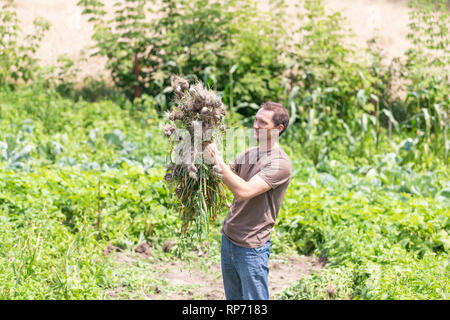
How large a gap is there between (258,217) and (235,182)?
0.37 metres

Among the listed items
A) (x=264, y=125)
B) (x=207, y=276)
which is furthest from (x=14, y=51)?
(x=264, y=125)

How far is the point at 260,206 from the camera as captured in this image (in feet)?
10.7

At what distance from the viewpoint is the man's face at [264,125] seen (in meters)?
3.23

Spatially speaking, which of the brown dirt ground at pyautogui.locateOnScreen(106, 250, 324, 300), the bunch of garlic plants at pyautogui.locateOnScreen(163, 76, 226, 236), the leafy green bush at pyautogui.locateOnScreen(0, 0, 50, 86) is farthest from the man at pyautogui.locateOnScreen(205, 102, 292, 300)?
the leafy green bush at pyautogui.locateOnScreen(0, 0, 50, 86)

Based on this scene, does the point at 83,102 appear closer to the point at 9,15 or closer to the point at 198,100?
the point at 9,15

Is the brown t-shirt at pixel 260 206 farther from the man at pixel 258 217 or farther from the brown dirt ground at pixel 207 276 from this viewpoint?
the brown dirt ground at pixel 207 276

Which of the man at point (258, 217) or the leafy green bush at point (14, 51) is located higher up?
the leafy green bush at point (14, 51)

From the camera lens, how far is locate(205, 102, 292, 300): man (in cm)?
321

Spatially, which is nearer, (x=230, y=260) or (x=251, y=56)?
(x=230, y=260)

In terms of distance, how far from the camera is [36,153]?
6781mm

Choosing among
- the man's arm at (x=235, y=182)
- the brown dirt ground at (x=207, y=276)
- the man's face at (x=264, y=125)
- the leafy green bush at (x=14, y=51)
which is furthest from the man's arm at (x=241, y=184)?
the leafy green bush at (x=14, y=51)
